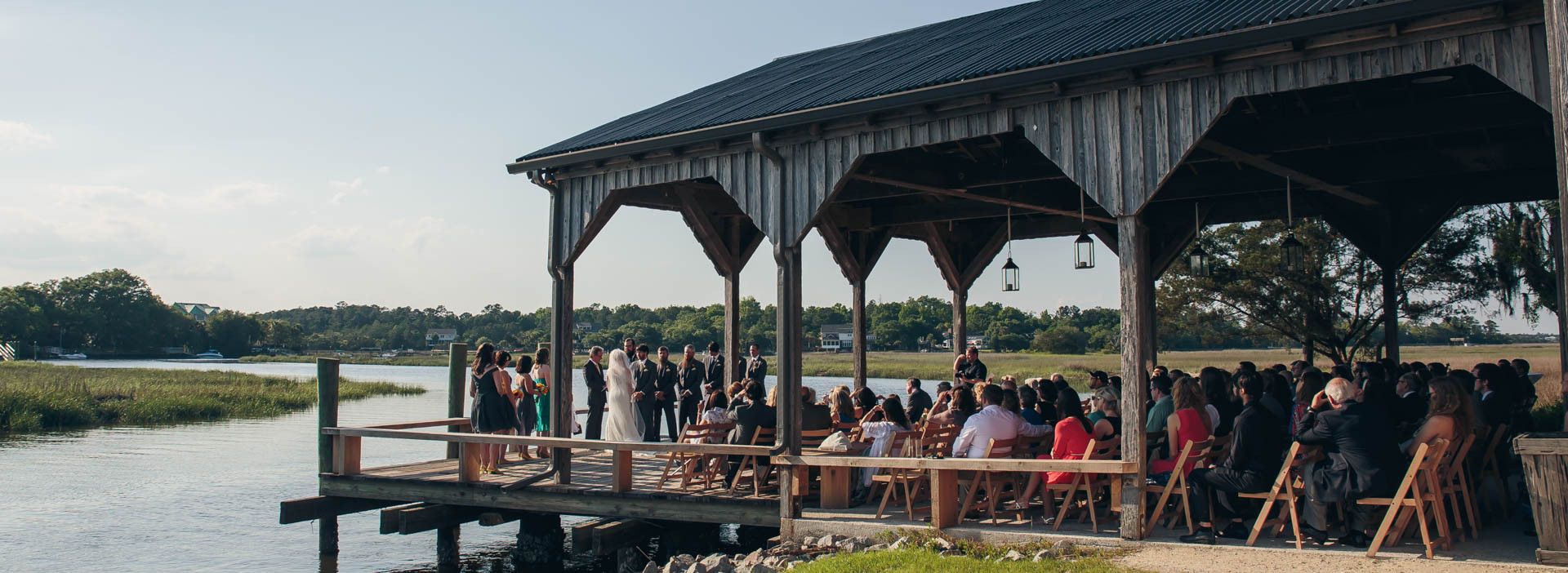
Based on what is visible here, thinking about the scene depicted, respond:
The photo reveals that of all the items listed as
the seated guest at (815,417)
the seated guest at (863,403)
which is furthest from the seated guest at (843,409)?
the seated guest at (815,417)

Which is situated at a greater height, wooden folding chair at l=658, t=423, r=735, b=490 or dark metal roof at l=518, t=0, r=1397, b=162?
dark metal roof at l=518, t=0, r=1397, b=162

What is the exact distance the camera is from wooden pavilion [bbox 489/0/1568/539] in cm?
684

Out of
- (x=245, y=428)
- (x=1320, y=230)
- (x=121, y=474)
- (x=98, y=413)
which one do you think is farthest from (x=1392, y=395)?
(x=98, y=413)

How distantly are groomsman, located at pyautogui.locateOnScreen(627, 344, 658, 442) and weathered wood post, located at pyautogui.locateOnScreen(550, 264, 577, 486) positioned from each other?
45.2 inches

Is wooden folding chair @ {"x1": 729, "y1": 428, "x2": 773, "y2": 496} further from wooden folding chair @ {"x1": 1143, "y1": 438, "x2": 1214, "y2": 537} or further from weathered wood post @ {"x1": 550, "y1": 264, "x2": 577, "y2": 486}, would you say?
wooden folding chair @ {"x1": 1143, "y1": 438, "x2": 1214, "y2": 537}

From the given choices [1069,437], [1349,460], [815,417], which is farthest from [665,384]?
[1349,460]

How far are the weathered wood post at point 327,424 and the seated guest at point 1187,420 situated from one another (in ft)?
30.0

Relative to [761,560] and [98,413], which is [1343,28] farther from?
[98,413]

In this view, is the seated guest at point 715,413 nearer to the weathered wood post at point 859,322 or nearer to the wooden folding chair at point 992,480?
the wooden folding chair at point 992,480

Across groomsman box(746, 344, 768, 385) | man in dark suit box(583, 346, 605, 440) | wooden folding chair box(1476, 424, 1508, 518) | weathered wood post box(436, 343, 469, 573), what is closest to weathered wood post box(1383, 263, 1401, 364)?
wooden folding chair box(1476, 424, 1508, 518)

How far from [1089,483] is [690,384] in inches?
270

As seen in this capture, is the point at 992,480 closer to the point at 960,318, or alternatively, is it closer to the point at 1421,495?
the point at 1421,495

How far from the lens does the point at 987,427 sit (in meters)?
8.43

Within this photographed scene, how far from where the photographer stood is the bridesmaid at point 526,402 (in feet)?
43.0
